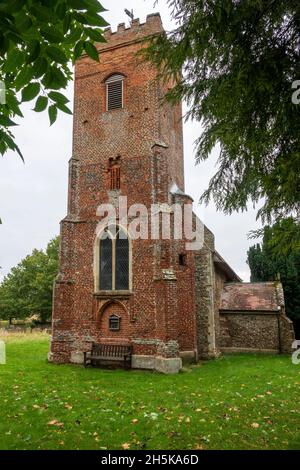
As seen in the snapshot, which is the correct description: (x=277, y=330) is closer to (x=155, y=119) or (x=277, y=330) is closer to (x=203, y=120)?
(x=155, y=119)

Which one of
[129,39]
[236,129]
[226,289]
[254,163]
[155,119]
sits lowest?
[226,289]

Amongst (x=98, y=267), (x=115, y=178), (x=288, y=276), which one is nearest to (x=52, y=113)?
(x=98, y=267)

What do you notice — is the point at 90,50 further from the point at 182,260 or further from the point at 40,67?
the point at 182,260

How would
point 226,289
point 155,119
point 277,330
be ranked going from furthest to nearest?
point 226,289
point 277,330
point 155,119

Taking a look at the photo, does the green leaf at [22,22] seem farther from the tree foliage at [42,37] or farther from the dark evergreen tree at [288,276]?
the dark evergreen tree at [288,276]

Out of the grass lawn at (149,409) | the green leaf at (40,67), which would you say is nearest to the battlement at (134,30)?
the grass lawn at (149,409)

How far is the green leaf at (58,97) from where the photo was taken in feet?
7.92

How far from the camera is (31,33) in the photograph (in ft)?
6.55

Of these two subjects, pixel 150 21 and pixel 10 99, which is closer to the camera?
pixel 10 99

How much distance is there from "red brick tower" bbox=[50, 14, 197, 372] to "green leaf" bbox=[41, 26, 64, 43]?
11411 millimetres

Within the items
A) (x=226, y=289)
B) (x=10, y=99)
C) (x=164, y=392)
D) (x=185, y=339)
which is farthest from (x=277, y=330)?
(x=10, y=99)

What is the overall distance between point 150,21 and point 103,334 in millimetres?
14106

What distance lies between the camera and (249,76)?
432cm

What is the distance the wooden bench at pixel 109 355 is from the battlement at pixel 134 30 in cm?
1337
